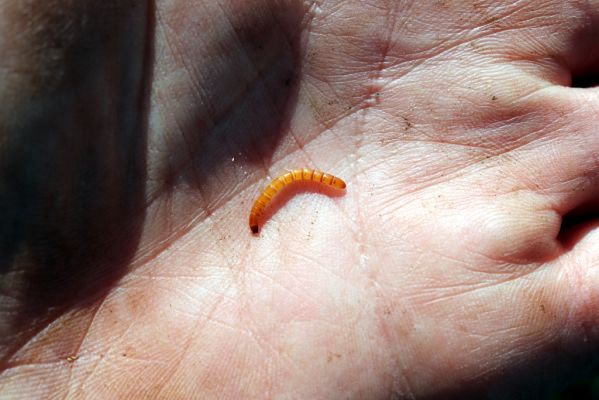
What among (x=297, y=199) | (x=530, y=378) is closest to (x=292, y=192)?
(x=297, y=199)

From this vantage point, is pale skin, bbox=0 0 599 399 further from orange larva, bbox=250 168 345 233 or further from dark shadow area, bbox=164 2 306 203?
orange larva, bbox=250 168 345 233

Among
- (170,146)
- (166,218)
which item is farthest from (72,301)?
(170,146)

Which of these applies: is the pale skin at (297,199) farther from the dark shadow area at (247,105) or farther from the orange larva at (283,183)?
the orange larva at (283,183)

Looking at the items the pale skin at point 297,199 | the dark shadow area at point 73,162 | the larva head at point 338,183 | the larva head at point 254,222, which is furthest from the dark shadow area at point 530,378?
the dark shadow area at point 73,162

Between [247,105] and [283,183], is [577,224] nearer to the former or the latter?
[283,183]

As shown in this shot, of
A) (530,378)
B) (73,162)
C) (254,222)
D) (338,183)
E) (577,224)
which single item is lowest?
(530,378)

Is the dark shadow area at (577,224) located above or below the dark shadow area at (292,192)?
below

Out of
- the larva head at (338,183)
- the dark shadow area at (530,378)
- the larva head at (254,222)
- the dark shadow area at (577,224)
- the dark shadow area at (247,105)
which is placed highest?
the dark shadow area at (247,105)

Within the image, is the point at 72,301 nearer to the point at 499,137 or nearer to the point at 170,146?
the point at 170,146
